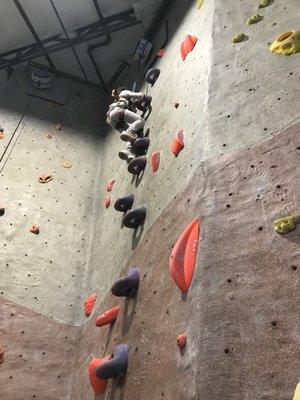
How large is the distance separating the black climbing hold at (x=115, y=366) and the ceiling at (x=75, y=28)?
5.32 metres

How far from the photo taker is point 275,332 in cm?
194

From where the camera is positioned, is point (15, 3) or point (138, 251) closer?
point (138, 251)

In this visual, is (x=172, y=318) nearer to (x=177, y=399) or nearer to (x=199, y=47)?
(x=177, y=399)

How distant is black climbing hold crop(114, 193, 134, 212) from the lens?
408 cm

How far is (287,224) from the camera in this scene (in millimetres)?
2199

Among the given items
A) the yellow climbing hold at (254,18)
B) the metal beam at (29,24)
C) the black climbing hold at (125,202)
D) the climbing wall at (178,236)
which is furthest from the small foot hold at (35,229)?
the metal beam at (29,24)

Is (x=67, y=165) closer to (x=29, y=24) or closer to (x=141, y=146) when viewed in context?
(x=141, y=146)

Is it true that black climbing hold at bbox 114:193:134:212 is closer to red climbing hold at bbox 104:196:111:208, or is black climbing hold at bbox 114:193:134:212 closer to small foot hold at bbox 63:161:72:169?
red climbing hold at bbox 104:196:111:208

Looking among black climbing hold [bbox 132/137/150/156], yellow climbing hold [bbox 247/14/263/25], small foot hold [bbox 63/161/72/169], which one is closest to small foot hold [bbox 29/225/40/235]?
small foot hold [bbox 63/161/72/169]

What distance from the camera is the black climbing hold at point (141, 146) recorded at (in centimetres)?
436

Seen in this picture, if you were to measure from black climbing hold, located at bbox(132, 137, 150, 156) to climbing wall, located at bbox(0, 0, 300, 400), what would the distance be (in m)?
0.14

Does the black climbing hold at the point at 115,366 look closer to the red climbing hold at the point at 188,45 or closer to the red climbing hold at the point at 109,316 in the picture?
the red climbing hold at the point at 109,316

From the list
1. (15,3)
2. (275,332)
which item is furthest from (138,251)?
(15,3)

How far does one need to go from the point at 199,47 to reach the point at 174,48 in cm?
102
